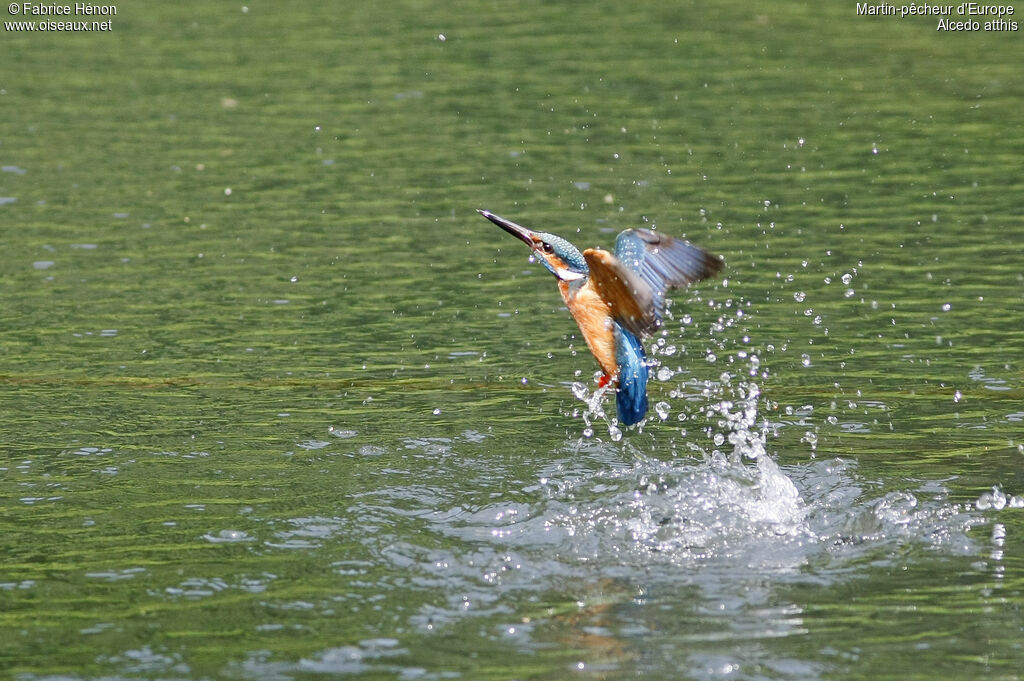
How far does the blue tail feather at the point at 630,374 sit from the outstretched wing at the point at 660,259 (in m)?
0.19

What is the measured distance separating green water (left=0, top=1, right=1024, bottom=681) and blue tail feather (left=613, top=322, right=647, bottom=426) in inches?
13.1

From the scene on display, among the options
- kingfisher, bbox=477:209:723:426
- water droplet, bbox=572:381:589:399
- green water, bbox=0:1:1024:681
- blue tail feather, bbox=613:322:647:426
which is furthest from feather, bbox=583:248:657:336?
water droplet, bbox=572:381:589:399

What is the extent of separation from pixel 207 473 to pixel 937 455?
3.11 meters

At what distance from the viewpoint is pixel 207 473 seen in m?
6.33

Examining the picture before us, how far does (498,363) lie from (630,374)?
5.90ft

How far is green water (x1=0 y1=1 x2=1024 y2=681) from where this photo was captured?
16.1 ft

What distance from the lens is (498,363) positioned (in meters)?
7.77

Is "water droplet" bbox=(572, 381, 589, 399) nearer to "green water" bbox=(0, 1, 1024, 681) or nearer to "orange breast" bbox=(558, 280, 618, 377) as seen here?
"green water" bbox=(0, 1, 1024, 681)

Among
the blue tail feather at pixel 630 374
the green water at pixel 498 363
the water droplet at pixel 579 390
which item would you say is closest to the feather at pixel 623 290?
the blue tail feather at pixel 630 374

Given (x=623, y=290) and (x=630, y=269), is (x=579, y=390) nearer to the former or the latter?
(x=630, y=269)

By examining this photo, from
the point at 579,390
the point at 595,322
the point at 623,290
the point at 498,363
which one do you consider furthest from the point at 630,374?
the point at 498,363

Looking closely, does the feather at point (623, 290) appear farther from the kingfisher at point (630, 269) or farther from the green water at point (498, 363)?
the green water at point (498, 363)

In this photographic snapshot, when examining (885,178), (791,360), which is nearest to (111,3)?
(885,178)

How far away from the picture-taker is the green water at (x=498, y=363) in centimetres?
492
